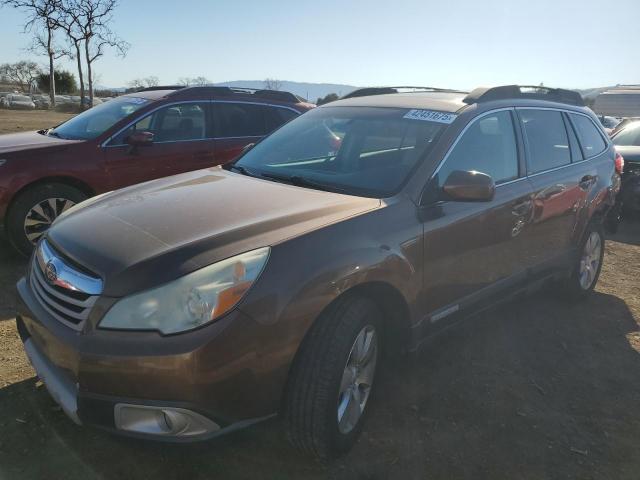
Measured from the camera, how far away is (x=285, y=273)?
212 centimetres

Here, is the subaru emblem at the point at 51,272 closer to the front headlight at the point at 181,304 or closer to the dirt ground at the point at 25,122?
the front headlight at the point at 181,304

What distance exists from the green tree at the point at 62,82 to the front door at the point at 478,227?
150ft

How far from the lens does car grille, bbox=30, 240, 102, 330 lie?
2.11 m

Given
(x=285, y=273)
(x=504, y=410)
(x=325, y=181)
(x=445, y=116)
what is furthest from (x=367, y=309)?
(x=445, y=116)

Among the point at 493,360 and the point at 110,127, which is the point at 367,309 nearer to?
the point at 493,360

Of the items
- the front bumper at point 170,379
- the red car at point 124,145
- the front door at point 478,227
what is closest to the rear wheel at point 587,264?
the front door at point 478,227

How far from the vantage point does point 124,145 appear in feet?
17.9

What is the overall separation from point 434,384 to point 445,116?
1620 mm

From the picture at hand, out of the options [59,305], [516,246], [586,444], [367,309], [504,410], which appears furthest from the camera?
[516,246]

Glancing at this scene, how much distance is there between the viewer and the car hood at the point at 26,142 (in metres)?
5.02

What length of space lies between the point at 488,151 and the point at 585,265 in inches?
76.9

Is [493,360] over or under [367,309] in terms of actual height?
under

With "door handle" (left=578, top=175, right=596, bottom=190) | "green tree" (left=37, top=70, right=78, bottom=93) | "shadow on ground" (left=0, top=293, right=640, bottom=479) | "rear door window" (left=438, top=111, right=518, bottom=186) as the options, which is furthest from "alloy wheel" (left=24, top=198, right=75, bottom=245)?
"green tree" (left=37, top=70, right=78, bottom=93)

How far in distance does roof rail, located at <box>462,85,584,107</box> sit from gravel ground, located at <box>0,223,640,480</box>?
149 cm
